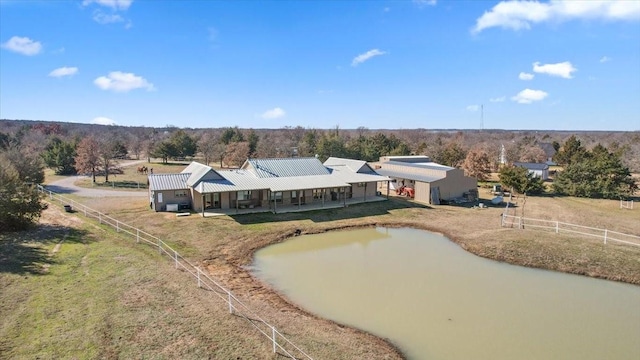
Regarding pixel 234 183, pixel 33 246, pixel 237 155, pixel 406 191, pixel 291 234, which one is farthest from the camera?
pixel 237 155

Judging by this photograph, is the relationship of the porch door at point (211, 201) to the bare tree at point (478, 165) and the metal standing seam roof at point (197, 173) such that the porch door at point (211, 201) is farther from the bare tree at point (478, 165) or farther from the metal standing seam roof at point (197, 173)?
the bare tree at point (478, 165)

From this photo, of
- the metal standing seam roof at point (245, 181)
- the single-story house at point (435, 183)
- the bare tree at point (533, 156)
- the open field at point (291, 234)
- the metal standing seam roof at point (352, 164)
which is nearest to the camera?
the open field at point (291, 234)

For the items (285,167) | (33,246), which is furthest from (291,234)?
(33,246)

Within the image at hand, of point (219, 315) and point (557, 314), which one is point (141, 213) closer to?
point (219, 315)

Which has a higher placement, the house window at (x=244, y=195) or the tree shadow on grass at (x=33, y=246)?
the house window at (x=244, y=195)

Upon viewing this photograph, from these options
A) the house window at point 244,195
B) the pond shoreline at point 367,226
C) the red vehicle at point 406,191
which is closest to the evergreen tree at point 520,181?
the red vehicle at point 406,191

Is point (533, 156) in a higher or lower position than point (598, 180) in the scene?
higher

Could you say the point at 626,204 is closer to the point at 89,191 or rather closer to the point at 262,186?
the point at 262,186
